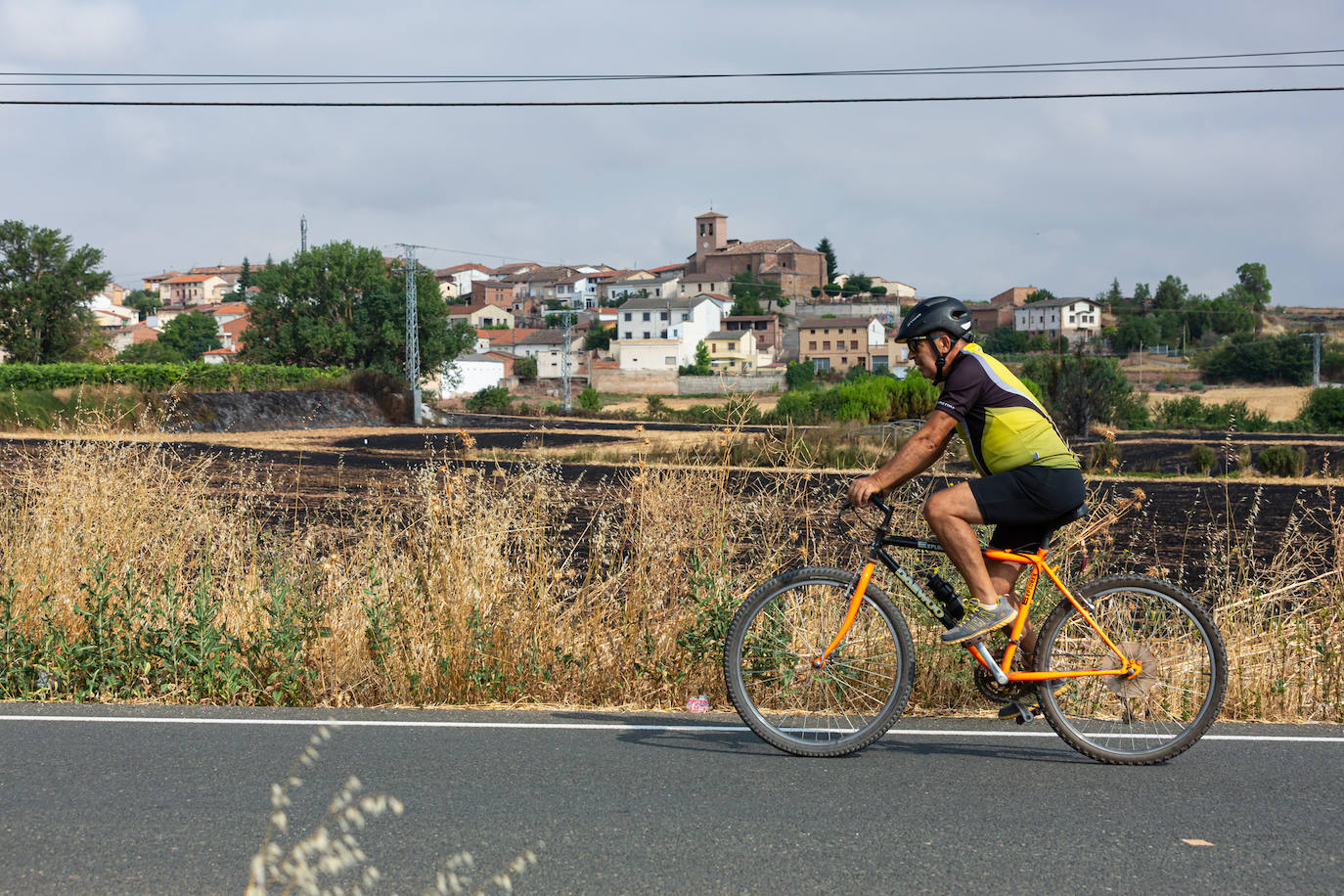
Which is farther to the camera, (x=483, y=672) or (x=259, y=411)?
(x=259, y=411)

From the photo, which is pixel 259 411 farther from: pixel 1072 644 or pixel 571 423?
pixel 1072 644

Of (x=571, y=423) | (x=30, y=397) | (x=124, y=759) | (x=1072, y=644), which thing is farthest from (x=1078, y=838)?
(x=571, y=423)

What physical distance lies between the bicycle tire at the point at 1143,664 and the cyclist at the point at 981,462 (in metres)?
0.40

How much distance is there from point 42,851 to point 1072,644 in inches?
174

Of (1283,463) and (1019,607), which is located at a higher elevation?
(1019,607)

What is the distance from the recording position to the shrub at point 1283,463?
32.7 metres

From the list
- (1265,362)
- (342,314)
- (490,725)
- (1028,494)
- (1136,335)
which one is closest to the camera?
(1028,494)

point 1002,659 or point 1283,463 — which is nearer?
point 1002,659

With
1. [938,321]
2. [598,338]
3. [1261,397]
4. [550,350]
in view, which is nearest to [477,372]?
[550,350]

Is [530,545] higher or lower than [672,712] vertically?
higher

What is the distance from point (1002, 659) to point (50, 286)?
3353 inches

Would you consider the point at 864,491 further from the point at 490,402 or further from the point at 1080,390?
the point at 490,402

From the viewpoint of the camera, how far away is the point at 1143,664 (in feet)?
18.1

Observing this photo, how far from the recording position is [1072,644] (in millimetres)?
5531
